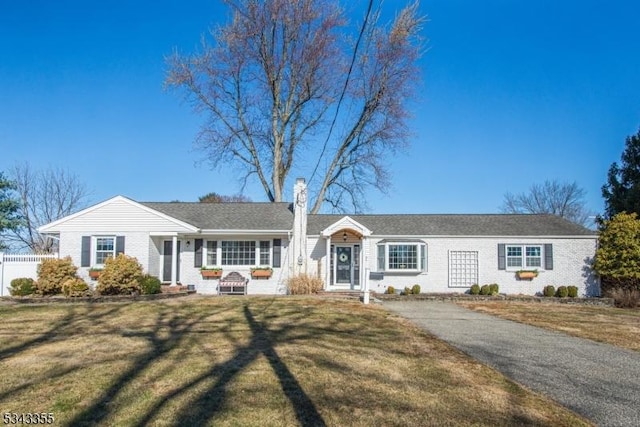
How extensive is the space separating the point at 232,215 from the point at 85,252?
6458 millimetres

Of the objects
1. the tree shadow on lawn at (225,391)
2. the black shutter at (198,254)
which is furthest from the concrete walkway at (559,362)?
the black shutter at (198,254)

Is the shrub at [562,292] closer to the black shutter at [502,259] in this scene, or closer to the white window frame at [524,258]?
the white window frame at [524,258]

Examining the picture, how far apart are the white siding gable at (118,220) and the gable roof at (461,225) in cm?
630

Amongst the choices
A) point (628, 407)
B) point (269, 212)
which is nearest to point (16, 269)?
point (269, 212)

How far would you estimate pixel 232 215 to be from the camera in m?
22.8

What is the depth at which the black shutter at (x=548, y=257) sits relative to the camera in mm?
21109

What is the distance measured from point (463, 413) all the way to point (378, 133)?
→ 84.2ft

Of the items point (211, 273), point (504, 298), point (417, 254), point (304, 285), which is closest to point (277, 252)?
point (304, 285)

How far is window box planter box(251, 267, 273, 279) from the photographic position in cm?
2069

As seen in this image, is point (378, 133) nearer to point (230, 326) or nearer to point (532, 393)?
point (230, 326)

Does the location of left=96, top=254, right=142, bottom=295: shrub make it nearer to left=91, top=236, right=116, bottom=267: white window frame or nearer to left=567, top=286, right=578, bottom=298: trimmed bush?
left=91, top=236, right=116, bottom=267: white window frame

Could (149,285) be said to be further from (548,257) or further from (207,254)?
(548,257)

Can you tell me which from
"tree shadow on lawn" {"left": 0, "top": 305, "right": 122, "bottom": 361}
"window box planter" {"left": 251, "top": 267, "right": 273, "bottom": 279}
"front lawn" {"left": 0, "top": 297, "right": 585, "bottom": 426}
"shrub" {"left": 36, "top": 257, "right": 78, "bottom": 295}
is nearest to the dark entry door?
"window box planter" {"left": 251, "top": 267, "right": 273, "bottom": 279}

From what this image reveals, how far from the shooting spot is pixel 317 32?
28.3 meters
